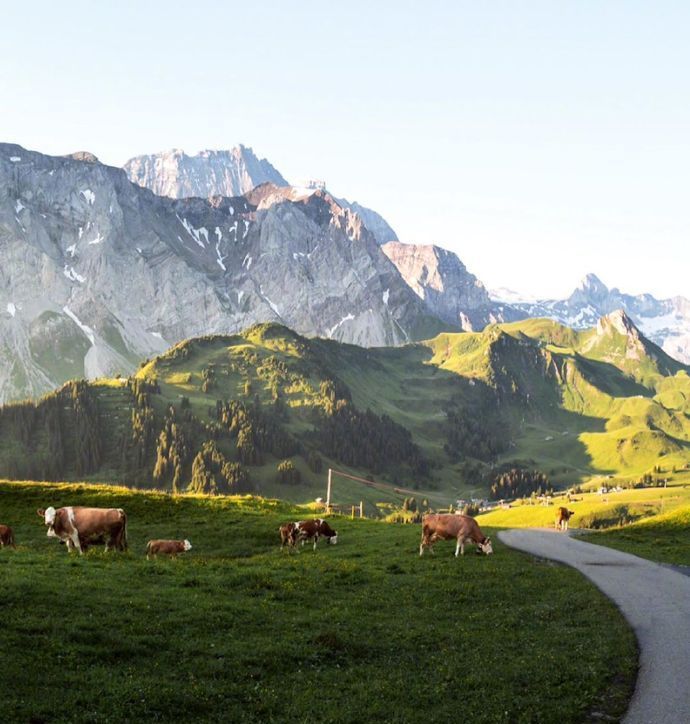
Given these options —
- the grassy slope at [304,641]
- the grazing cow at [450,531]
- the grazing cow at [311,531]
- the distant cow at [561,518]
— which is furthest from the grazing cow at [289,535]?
the distant cow at [561,518]

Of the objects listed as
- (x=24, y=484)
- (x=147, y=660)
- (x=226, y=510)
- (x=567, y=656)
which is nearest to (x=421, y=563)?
(x=567, y=656)

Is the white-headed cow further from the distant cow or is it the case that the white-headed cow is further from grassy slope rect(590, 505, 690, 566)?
the distant cow

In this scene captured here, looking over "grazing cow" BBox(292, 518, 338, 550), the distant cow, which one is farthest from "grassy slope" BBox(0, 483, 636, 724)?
the distant cow

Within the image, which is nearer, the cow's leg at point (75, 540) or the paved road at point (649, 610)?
the paved road at point (649, 610)

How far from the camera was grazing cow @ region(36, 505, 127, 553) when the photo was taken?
131 feet

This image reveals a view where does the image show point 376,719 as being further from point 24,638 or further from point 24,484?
point 24,484

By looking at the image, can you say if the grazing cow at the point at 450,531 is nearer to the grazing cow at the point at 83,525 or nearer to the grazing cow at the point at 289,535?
the grazing cow at the point at 289,535

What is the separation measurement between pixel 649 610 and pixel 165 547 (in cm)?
2994

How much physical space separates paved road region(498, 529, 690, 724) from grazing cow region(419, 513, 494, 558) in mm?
3956

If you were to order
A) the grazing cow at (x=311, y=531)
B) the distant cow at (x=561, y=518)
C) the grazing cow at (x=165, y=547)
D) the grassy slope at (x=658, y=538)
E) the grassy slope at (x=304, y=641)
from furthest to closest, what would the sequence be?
the distant cow at (x=561, y=518) < the grazing cow at (x=311, y=531) < the grassy slope at (x=658, y=538) < the grazing cow at (x=165, y=547) < the grassy slope at (x=304, y=641)

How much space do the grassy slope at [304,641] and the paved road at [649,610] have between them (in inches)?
33.0

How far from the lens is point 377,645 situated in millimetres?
23875

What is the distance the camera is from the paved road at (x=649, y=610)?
18844 millimetres

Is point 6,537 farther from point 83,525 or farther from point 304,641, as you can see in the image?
point 304,641
